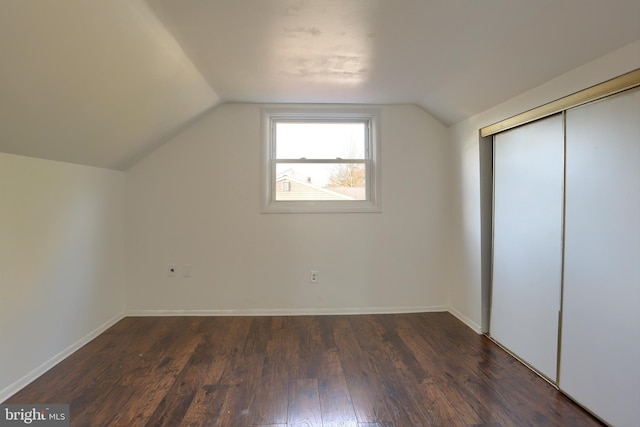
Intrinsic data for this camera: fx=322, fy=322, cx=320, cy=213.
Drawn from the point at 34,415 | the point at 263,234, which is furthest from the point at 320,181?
the point at 34,415

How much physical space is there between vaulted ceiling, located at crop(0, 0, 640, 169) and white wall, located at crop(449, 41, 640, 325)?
0.11 m

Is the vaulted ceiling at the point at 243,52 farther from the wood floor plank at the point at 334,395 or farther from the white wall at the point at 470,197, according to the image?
the wood floor plank at the point at 334,395

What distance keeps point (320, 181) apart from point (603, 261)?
2403mm

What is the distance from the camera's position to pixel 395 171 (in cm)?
339

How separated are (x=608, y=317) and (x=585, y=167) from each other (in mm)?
831

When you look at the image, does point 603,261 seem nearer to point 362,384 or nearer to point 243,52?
point 362,384

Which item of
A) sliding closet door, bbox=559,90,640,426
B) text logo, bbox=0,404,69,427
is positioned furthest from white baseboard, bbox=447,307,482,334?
text logo, bbox=0,404,69,427

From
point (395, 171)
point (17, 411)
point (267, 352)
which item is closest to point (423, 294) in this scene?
point (395, 171)

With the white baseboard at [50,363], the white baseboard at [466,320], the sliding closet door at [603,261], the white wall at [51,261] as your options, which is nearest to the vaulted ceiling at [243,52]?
the white wall at [51,261]

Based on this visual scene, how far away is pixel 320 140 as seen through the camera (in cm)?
352

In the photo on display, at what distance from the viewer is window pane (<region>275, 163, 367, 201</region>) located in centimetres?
347

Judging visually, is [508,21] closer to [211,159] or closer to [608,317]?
[608,317]

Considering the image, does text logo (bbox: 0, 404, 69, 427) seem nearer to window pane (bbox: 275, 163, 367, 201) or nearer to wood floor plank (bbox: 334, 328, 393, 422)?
wood floor plank (bbox: 334, 328, 393, 422)

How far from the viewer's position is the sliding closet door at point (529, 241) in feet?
6.90
